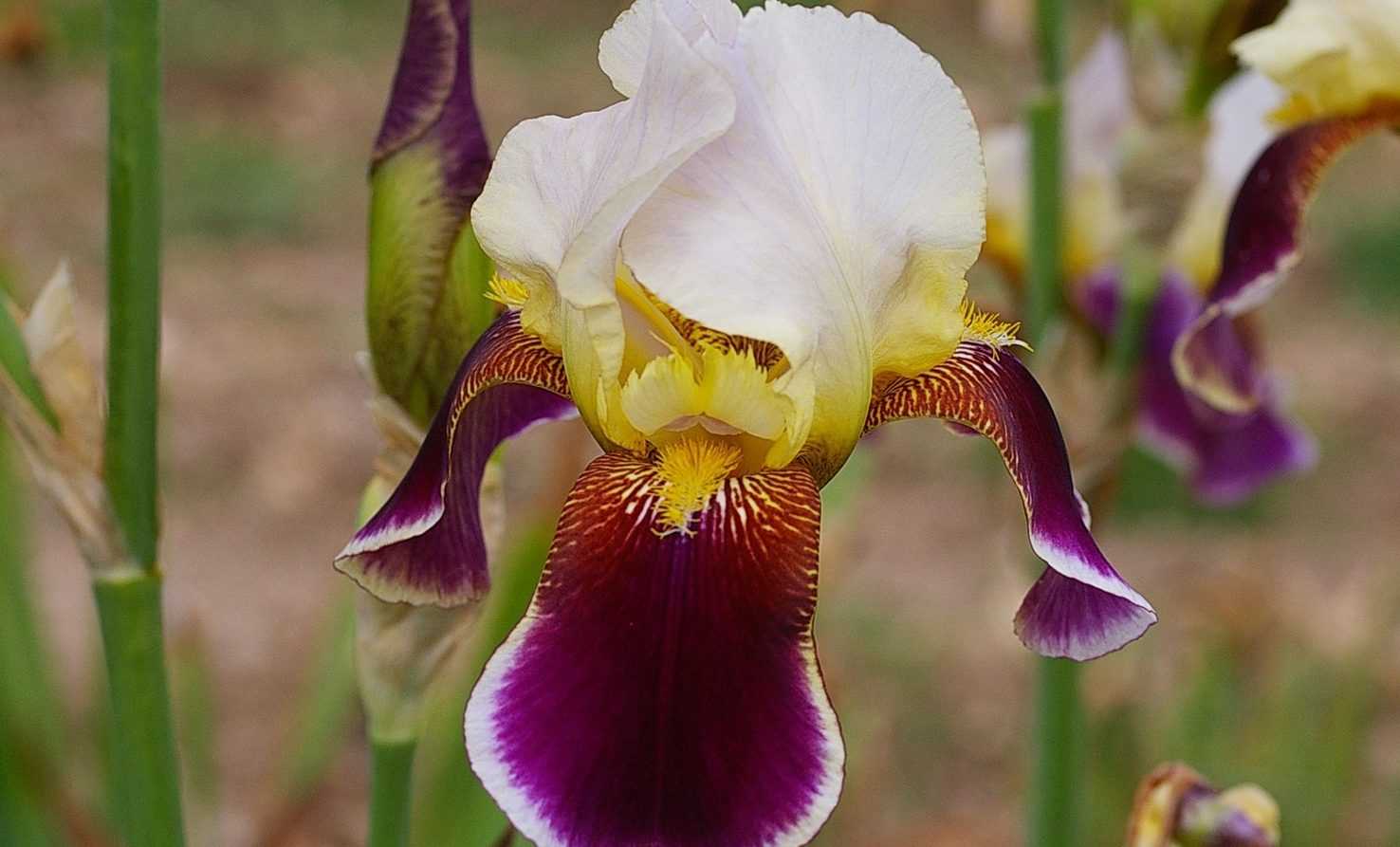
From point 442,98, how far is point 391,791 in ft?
0.98

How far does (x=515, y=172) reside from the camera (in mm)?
564

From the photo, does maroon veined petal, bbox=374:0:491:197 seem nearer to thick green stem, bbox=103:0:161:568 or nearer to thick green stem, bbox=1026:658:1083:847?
thick green stem, bbox=103:0:161:568

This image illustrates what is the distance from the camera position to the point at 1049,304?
1.16m

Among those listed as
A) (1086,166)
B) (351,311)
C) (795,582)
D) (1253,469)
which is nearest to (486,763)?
(795,582)

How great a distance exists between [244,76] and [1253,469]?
504 cm

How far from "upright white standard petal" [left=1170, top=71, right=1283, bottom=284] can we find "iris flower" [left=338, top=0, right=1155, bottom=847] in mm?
763

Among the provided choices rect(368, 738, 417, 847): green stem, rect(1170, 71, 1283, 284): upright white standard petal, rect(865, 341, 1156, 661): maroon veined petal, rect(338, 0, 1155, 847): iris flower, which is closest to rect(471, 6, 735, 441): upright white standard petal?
rect(338, 0, 1155, 847): iris flower

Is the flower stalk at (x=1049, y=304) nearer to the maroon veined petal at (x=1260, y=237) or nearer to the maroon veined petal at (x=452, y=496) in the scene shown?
the maroon veined petal at (x=1260, y=237)

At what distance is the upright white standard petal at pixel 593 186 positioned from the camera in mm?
509

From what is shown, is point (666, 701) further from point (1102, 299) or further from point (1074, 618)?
point (1102, 299)

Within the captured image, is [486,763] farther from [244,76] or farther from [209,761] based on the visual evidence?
[244,76]

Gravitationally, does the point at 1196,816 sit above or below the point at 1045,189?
below

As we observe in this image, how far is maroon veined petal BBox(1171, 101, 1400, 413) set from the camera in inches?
34.8

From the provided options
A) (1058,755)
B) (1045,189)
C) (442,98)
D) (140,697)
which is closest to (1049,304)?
(1045,189)
